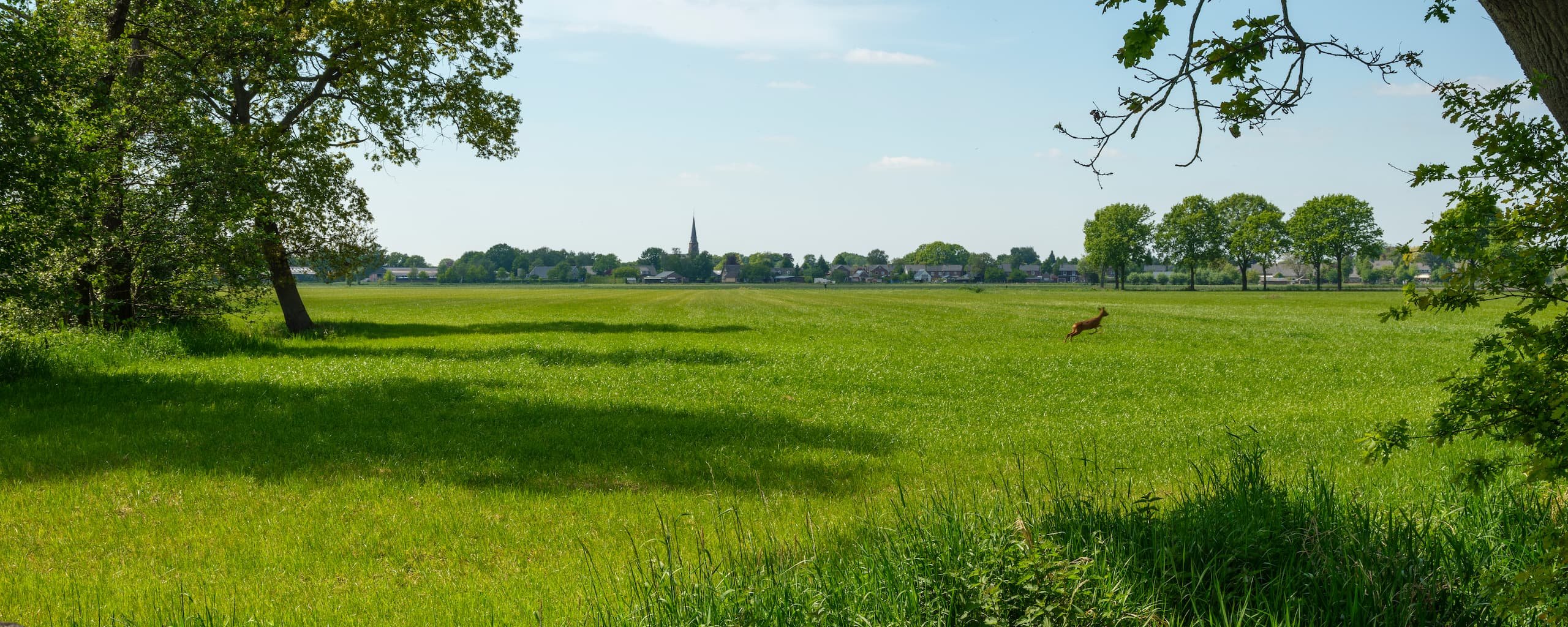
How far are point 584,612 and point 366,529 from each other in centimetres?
357

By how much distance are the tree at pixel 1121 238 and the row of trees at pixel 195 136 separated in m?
124

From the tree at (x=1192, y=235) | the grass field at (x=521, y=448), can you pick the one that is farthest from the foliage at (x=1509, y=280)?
the tree at (x=1192, y=235)

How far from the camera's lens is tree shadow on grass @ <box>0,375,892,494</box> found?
10.8m

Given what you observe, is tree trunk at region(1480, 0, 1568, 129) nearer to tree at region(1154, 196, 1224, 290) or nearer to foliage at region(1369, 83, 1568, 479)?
foliage at region(1369, 83, 1568, 479)

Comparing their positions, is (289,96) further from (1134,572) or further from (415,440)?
(1134,572)

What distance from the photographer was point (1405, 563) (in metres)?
5.60

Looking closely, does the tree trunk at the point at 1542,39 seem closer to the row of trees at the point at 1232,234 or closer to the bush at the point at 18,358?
the bush at the point at 18,358

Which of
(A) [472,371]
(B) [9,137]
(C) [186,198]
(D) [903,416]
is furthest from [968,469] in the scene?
(C) [186,198]

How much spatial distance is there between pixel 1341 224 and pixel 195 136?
130m

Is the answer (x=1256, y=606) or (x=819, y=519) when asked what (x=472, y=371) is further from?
(x=1256, y=606)

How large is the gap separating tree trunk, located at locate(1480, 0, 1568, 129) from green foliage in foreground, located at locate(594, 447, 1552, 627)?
109 inches

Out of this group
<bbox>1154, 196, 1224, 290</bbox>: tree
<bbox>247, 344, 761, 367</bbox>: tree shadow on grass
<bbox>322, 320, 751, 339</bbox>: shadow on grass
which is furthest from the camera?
<bbox>1154, 196, 1224, 290</bbox>: tree

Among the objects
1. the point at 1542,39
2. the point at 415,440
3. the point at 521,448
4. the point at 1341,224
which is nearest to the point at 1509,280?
the point at 1542,39

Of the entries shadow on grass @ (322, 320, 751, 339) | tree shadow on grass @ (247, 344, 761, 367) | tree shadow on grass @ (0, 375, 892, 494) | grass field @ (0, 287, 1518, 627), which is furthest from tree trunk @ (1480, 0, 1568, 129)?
shadow on grass @ (322, 320, 751, 339)
